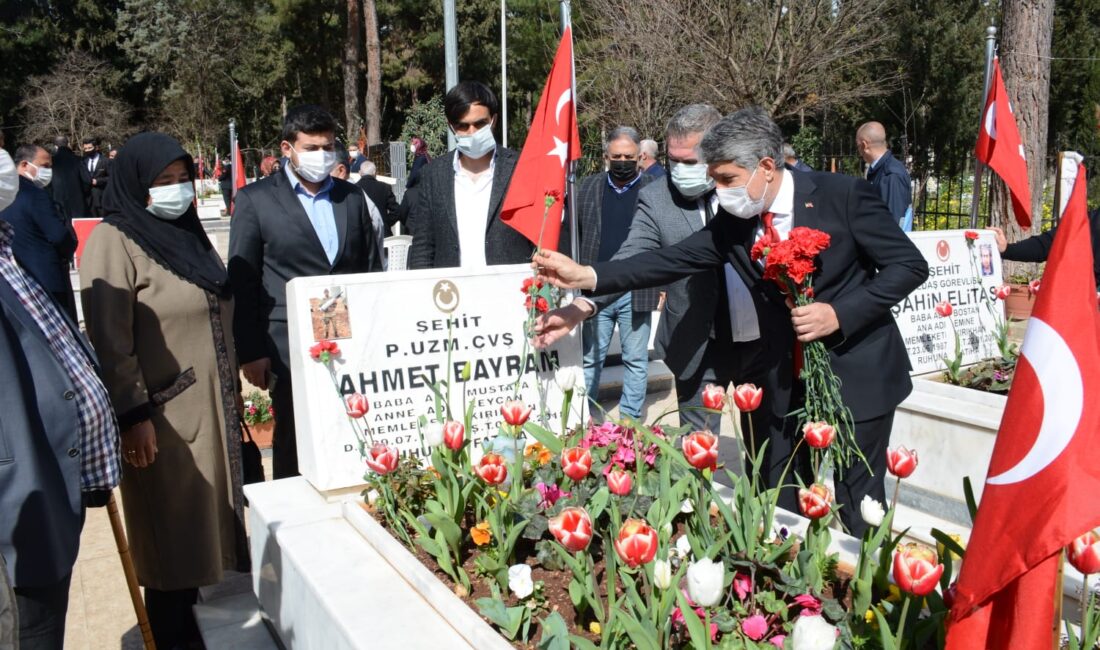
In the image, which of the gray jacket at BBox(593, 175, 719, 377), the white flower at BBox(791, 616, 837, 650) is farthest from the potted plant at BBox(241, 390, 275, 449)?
the white flower at BBox(791, 616, 837, 650)

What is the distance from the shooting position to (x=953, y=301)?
567cm

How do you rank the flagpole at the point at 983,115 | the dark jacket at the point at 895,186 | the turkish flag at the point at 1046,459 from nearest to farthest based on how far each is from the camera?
the turkish flag at the point at 1046,459
the flagpole at the point at 983,115
the dark jacket at the point at 895,186

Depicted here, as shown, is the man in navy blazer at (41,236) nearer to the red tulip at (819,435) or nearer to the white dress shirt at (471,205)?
the white dress shirt at (471,205)

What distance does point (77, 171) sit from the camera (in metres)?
12.4

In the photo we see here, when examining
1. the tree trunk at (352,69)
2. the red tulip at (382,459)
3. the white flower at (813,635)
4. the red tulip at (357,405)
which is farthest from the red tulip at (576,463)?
the tree trunk at (352,69)

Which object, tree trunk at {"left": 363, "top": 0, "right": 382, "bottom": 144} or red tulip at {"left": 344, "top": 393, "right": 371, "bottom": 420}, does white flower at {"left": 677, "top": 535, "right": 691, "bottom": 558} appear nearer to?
red tulip at {"left": 344, "top": 393, "right": 371, "bottom": 420}

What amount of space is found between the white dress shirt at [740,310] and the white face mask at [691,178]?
62 centimetres

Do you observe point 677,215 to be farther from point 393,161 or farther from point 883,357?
point 393,161

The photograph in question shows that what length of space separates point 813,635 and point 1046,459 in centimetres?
52

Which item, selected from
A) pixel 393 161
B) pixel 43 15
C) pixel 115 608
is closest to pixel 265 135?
pixel 43 15

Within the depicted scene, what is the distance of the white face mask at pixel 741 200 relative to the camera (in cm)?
299

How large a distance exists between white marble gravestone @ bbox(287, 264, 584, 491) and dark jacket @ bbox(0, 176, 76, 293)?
14.5ft

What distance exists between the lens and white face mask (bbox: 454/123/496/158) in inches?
169

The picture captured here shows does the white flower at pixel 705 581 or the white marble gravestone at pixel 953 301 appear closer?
the white flower at pixel 705 581
